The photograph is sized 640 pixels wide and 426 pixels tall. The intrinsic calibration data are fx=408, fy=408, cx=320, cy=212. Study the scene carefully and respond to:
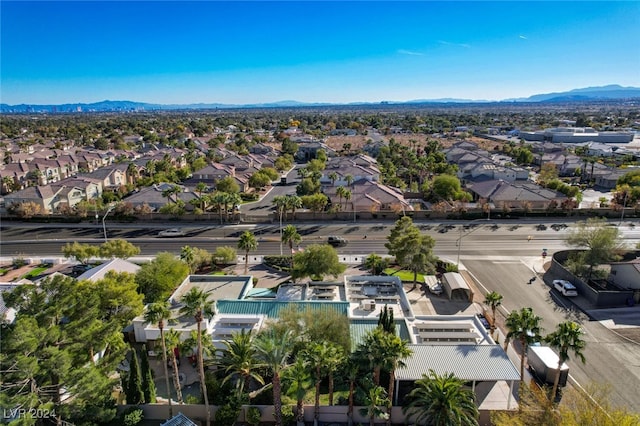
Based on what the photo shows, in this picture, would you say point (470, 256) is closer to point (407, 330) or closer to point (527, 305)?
point (527, 305)

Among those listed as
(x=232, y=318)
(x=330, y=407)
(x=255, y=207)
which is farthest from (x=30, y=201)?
(x=330, y=407)

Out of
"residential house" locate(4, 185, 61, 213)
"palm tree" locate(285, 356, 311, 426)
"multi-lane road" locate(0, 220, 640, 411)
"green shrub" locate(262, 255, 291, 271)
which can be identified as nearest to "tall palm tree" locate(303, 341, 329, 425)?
"palm tree" locate(285, 356, 311, 426)

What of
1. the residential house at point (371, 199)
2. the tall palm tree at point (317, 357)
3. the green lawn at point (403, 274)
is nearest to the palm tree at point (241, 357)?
the tall palm tree at point (317, 357)

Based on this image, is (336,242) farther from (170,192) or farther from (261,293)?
(170,192)

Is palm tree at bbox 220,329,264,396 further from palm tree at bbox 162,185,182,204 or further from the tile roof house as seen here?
the tile roof house

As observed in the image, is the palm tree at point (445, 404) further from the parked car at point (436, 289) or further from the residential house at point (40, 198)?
the residential house at point (40, 198)

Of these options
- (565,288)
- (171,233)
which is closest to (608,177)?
(565,288)
